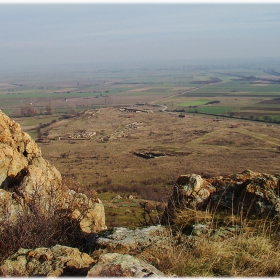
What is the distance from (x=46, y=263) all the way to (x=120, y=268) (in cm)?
106

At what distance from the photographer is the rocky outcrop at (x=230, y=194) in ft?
19.9

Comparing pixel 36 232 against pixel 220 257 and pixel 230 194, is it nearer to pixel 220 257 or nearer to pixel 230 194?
pixel 220 257

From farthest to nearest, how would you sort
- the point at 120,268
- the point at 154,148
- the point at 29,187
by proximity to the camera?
1. the point at 154,148
2. the point at 29,187
3. the point at 120,268

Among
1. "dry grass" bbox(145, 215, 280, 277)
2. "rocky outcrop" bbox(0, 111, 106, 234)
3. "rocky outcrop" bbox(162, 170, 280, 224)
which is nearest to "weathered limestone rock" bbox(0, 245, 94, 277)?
"dry grass" bbox(145, 215, 280, 277)

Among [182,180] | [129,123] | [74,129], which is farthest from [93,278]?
[129,123]

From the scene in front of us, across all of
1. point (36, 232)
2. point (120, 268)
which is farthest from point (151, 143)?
point (120, 268)

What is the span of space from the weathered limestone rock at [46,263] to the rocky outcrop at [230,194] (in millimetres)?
2324

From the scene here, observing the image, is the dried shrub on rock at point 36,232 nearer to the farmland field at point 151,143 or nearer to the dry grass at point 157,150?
the farmland field at point 151,143

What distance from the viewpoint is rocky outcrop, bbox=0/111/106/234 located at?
6.82 meters

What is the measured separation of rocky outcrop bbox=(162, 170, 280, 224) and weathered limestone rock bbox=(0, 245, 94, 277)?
232 centimetres

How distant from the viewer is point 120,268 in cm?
355

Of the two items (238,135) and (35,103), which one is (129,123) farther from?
(35,103)

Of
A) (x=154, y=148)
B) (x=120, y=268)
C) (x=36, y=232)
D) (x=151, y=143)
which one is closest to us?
(x=120, y=268)

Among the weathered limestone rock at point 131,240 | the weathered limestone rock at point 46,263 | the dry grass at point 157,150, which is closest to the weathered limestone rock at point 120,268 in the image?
the weathered limestone rock at point 46,263
